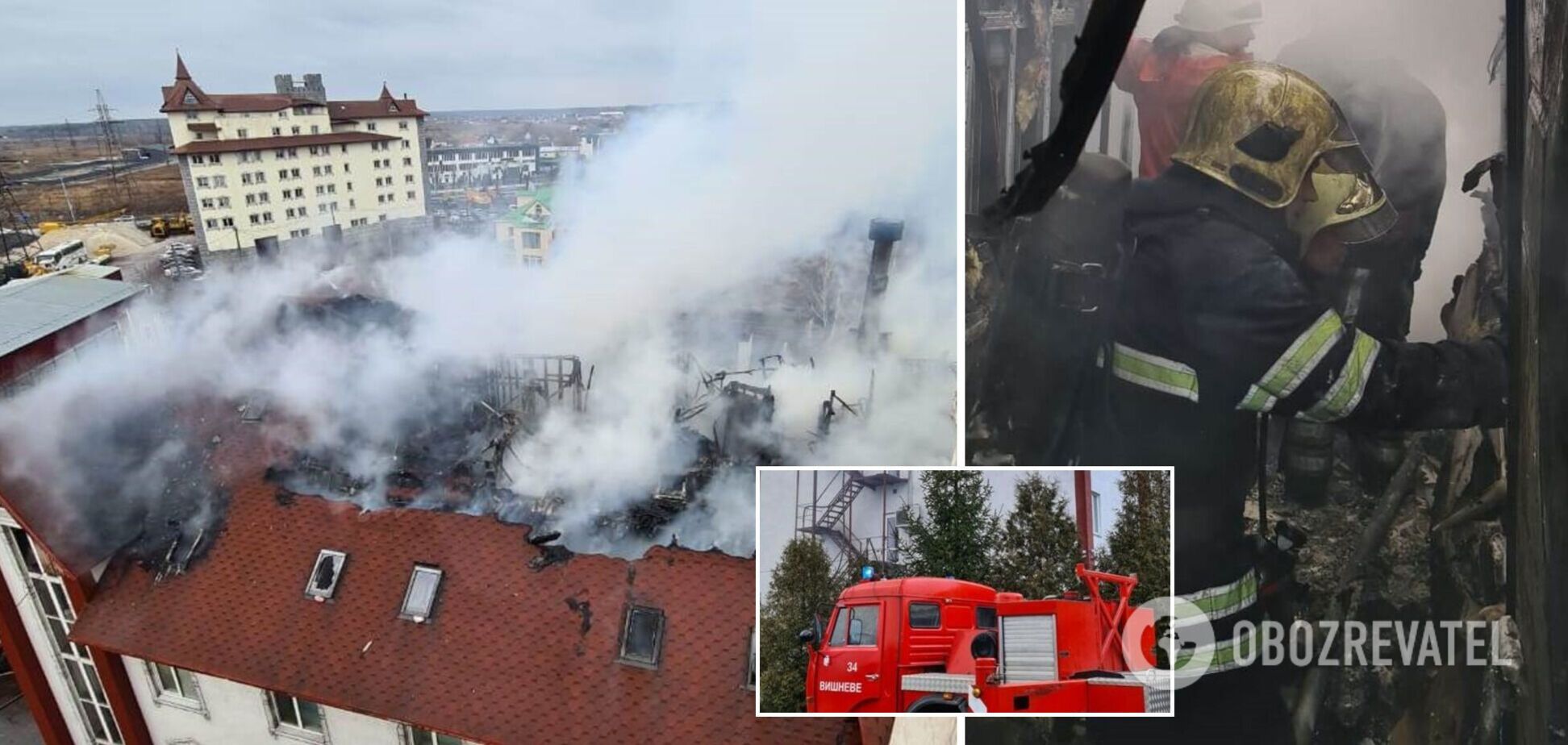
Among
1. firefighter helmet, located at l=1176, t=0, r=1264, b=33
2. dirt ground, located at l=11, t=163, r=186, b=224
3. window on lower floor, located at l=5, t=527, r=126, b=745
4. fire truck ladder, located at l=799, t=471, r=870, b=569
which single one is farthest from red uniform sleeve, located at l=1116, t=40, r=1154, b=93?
dirt ground, located at l=11, t=163, r=186, b=224

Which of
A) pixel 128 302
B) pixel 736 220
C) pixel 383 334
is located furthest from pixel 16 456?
pixel 736 220

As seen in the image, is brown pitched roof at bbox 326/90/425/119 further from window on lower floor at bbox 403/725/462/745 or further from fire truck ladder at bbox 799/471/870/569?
fire truck ladder at bbox 799/471/870/569

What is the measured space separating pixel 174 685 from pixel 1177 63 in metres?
5.64

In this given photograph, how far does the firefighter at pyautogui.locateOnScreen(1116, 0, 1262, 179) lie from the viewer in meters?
2.37

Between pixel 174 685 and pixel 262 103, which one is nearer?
pixel 174 685

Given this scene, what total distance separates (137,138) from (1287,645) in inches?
304

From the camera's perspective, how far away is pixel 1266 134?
2.43 meters

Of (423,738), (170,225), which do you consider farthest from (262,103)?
(423,738)

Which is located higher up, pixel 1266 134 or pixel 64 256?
pixel 1266 134

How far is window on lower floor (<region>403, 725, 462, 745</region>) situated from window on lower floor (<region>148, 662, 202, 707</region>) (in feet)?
4.42

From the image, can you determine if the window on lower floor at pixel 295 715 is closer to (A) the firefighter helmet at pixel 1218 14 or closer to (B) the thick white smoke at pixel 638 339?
(B) the thick white smoke at pixel 638 339

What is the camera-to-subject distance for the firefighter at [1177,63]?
7.78ft

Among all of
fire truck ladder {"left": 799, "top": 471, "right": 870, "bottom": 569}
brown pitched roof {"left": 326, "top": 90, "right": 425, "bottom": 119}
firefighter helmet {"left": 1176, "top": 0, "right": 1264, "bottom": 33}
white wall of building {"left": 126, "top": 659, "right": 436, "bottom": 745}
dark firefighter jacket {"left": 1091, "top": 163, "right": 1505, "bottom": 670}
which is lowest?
white wall of building {"left": 126, "top": 659, "right": 436, "bottom": 745}

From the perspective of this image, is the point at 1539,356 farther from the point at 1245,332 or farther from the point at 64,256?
the point at 64,256
